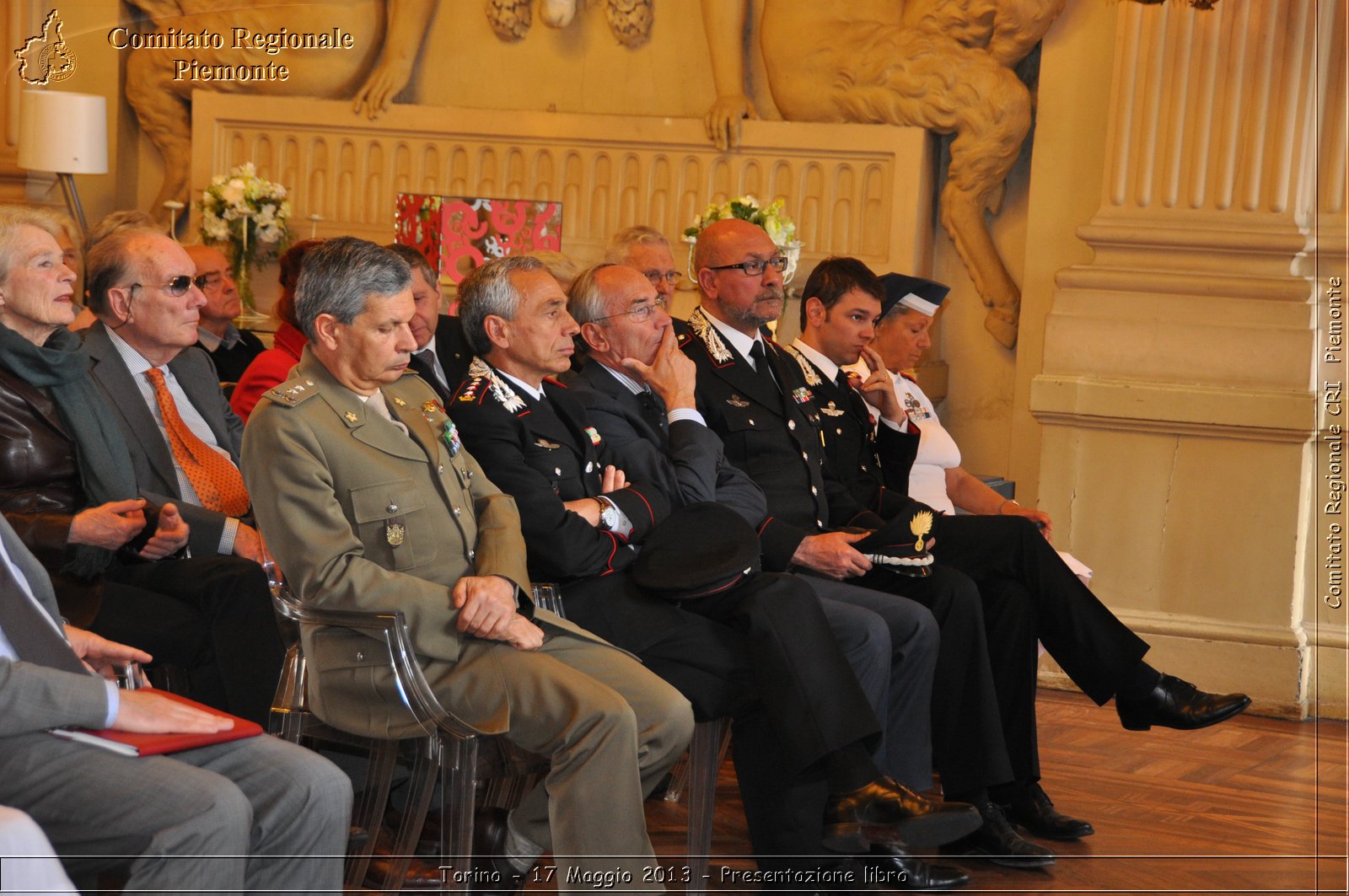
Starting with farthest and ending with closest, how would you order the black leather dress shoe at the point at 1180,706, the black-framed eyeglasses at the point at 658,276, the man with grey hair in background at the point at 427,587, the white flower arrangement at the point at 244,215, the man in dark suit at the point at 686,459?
the white flower arrangement at the point at 244,215 → the black-framed eyeglasses at the point at 658,276 → the black leather dress shoe at the point at 1180,706 → the man in dark suit at the point at 686,459 → the man with grey hair in background at the point at 427,587

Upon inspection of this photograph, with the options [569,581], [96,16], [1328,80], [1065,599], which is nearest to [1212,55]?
[1328,80]

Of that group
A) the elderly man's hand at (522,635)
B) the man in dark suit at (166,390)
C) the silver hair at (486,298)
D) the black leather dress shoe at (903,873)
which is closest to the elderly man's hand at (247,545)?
the man in dark suit at (166,390)

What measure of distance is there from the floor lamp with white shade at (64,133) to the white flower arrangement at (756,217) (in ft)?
8.27

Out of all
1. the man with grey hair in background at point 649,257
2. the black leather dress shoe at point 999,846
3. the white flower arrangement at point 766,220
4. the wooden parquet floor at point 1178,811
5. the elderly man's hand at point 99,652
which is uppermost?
the white flower arrangement at point 766,220

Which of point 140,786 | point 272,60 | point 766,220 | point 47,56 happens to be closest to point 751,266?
point 766,220

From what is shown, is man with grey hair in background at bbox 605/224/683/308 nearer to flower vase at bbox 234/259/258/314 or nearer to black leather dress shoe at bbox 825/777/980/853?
black leather dress shoe at bbox 825/777/980/853

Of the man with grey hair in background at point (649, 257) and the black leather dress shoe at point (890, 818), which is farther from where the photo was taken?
the man with grey hair in background at point (649, 257)

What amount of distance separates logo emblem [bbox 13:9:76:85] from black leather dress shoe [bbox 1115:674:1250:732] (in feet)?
18.6

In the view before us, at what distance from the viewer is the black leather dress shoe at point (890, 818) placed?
2.87m

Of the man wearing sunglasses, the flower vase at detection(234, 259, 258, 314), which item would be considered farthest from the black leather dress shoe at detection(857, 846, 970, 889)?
the flower vase at detection(234, 259, 258, 314)

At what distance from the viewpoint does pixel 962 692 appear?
138 inches

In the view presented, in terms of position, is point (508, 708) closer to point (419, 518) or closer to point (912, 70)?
point (419, 518)

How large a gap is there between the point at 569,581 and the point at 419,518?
0.42 meters

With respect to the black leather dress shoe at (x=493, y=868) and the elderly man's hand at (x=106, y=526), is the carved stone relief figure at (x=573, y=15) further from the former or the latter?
the black leather dress shoe at (x=493, y=868)
